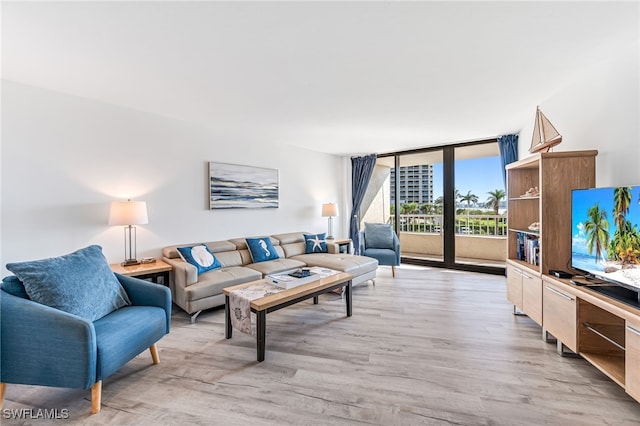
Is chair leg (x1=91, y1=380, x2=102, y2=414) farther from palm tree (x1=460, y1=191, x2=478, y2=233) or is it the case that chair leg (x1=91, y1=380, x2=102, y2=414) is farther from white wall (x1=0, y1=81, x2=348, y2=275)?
palm tree (x1=460, y1=191, x2=478, y2=233)

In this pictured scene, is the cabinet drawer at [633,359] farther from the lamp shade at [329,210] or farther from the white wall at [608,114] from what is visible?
the lamp shade at [329,210]

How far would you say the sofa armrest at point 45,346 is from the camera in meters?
1.51

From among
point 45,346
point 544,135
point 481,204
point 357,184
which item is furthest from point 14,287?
point 481,204

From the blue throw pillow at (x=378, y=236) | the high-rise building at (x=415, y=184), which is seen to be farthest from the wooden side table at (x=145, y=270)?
the high-rise building at (x=415, y=184)

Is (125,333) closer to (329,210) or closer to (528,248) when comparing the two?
(528,248)

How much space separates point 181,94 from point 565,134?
13.0 ft

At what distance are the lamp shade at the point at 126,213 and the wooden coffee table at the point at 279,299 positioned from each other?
128 cm

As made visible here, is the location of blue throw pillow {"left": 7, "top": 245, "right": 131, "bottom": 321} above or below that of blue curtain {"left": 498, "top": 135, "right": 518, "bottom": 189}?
below

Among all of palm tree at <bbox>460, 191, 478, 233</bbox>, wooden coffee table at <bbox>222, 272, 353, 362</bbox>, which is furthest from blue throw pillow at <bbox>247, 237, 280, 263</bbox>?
palm tree at <bbox>460, 191, 478, 233</bbox>

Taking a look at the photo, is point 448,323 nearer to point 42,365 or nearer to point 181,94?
point 42,365

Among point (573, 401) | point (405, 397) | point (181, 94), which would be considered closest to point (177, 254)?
point (181, 94)

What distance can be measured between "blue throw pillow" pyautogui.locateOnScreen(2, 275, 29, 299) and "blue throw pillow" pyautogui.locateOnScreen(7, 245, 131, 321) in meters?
0.07

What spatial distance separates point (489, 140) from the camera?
4.66 metres

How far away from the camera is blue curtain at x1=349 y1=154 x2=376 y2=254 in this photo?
231 inches
